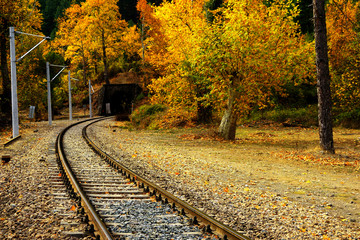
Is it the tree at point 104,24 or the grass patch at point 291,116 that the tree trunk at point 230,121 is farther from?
the tree at point 104,24

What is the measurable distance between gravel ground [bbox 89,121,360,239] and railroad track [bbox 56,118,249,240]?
1.80 feet

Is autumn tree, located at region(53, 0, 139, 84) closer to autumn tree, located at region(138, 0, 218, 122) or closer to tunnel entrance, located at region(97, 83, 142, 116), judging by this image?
tunnel entrance, located at region(97, 83, 142, 116)

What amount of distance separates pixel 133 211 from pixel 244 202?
101 inches

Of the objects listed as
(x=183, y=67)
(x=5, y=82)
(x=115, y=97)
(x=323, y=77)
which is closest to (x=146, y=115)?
(x=5, y=82)

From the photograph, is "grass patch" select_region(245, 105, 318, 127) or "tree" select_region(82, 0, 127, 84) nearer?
"grass patch" select_region(245, 105, 318, 127)

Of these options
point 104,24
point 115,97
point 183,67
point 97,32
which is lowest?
point 115,97

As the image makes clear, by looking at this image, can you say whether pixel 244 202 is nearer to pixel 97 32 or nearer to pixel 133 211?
pixel 133 211

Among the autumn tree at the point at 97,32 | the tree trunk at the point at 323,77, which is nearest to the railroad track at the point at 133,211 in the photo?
the tree trunk at the point at 323,77

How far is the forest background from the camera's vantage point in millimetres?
18312

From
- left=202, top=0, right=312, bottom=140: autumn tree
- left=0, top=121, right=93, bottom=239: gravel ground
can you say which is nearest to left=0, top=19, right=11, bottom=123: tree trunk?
left=0, top=121, right=93, bottom=239: gravel ground

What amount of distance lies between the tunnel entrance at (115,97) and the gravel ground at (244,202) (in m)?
42.0

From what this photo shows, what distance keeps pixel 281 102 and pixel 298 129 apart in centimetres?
623

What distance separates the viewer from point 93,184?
9375mm

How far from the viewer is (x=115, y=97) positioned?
5562 cm
